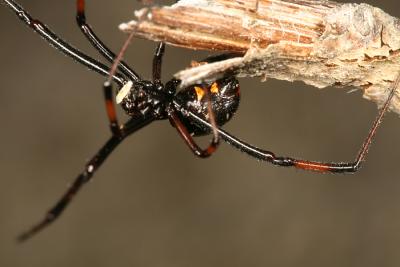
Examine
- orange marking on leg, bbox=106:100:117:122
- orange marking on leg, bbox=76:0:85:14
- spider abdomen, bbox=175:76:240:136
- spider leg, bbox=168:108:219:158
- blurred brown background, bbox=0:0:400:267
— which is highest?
orange marking on leg, bbox=76:0:85:14

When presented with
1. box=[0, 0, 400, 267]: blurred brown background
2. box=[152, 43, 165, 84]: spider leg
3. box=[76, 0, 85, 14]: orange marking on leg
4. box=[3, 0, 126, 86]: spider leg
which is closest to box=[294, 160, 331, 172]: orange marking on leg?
box=[152, 43, 165, 84]: spider leg

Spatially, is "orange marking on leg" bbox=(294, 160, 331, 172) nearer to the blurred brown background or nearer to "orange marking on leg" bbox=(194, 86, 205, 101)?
"orange marking on leg" bbox=(194, 86, 205, 101)

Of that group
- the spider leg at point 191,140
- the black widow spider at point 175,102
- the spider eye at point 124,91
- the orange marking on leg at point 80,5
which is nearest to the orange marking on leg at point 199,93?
the black widow spider at point 175,102

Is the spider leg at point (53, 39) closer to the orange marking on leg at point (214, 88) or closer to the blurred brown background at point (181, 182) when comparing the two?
the orange marking on leg at point (214, 88)

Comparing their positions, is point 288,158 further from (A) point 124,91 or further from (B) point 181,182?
(B) point 181,182

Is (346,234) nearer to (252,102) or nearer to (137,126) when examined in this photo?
(252,102)

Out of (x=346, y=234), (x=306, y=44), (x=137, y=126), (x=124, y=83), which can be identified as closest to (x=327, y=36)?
(x=306, y=44)

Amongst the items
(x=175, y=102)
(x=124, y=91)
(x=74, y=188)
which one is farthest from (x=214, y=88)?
(x=74, y=188)
